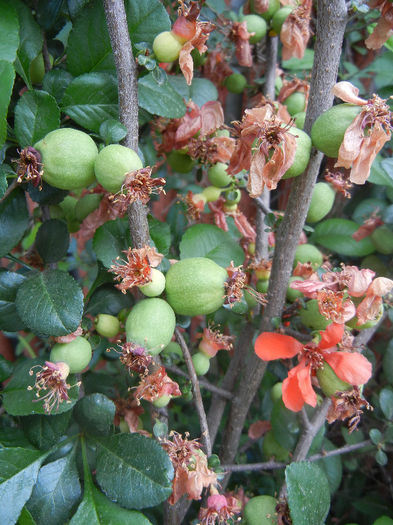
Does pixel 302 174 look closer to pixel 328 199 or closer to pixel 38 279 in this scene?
pixel 328 199

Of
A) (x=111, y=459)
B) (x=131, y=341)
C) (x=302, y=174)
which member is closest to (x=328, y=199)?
(x=302, y=174)

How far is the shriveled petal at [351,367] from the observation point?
0.56 metres

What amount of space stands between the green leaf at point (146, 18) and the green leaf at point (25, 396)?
44 centimetres

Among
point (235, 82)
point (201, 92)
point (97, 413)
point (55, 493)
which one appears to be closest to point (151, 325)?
point (97, 413)

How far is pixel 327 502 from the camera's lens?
63 centimetres

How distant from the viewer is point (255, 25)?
0.79 metres

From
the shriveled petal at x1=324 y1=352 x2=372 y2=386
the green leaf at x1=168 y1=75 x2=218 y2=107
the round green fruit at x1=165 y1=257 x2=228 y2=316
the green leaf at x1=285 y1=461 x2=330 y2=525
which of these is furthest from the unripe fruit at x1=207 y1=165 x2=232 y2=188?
the green leaf at x1=285 y1=461 x2=330 y2=525

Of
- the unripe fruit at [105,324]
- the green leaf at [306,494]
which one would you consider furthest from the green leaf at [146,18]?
the green leaf at [306,494]

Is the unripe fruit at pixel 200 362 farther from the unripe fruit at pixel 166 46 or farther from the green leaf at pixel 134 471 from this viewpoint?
the unripe fruit at pixel 166 46

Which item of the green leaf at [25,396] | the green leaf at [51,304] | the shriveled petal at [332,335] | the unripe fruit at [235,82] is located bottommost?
the green leaf at [25,396]

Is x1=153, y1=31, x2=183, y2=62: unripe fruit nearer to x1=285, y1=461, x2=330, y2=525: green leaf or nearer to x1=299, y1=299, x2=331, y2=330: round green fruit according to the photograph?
x1=299, y1=299, x2=331, y2=330: round green fruit

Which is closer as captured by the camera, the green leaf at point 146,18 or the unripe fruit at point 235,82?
the green leaf at point 146,18

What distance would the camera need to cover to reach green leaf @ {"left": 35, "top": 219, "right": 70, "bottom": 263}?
633 mm

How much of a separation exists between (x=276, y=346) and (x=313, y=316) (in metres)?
0.07
